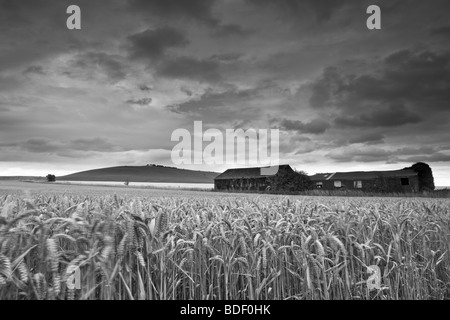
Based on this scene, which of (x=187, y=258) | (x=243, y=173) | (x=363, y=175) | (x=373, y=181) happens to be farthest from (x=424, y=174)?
(x=187, y=258)

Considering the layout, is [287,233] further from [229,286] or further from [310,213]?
[310,213]

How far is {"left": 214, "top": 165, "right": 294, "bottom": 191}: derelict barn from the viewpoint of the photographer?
85.8 m

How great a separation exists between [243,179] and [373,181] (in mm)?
33448

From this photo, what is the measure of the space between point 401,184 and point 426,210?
74.9 meters

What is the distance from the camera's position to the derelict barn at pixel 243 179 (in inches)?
3379

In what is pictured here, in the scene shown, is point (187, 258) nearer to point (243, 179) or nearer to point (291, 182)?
point (291, 182)

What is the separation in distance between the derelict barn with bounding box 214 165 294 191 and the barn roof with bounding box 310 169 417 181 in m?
10.9

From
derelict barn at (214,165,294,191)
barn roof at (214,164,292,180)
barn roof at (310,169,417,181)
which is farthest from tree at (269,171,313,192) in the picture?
barn roof at (310,169,417,181)

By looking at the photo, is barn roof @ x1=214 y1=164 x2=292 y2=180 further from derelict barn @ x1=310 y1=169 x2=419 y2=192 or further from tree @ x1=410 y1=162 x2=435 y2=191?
tree @ x1=410 y1=162 x2=435 y2=191

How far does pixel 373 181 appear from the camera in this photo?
78312 millimetres

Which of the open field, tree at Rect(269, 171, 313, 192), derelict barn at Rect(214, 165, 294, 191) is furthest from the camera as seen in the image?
derelict barn at Rect(214, 165, 294, 191)

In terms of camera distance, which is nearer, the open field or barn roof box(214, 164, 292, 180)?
the open field
